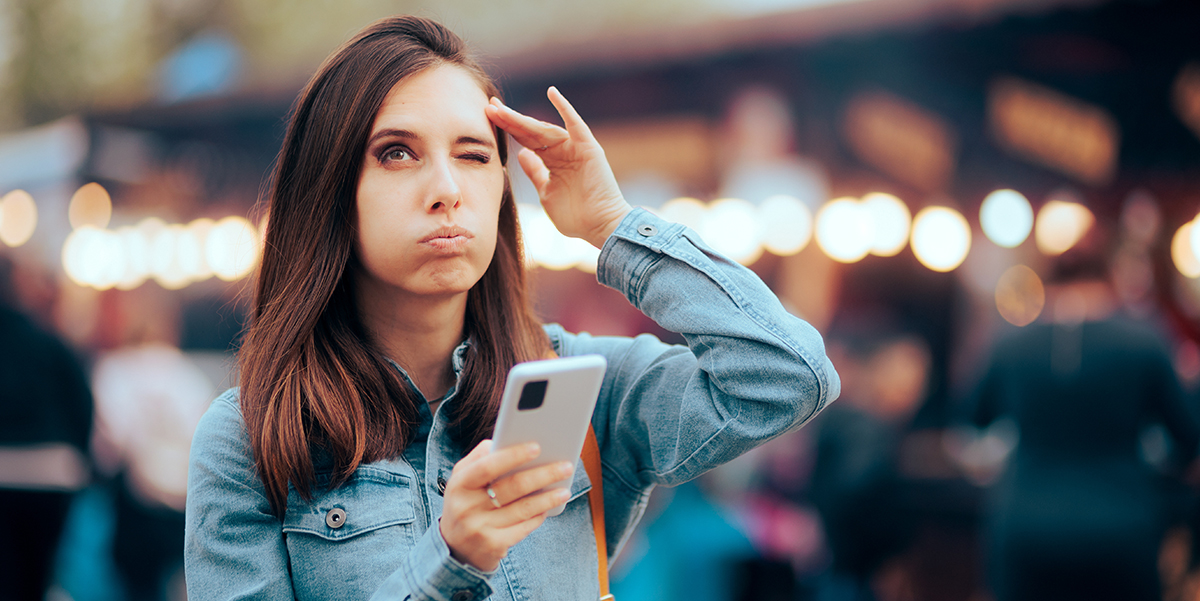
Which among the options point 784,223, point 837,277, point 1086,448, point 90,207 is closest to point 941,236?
point 784,223

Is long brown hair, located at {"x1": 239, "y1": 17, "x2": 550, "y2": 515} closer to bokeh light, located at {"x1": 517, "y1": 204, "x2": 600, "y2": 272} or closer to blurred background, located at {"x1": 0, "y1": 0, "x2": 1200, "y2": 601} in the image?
blurred background, located at {"x1": 0, "y1": 0, "x2": 1200, "y2": 601}

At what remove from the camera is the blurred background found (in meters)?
3.44

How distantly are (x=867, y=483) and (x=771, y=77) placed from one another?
10.6 feet

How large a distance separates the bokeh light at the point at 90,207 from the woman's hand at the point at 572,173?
10305 millimetres

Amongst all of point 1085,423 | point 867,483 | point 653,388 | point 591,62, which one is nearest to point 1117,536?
point 1085,423

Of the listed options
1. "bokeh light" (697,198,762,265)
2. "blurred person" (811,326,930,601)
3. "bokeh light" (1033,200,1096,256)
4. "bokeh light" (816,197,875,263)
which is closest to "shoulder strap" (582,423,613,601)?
"blurred person" (811,326,930,601)

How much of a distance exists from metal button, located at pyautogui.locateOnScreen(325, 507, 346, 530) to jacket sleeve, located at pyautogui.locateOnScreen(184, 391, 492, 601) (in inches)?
2.9

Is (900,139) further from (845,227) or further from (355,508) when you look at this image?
(355,508)

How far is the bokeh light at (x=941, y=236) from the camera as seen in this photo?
6.77 meters

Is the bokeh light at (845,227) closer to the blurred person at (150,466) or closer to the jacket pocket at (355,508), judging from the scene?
the blurred person at (150,466)

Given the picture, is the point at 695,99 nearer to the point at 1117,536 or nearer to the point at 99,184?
the point at 1117,536

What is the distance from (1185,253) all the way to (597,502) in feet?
24.0

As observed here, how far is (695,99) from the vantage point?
6930mm

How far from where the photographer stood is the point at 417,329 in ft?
4.57
